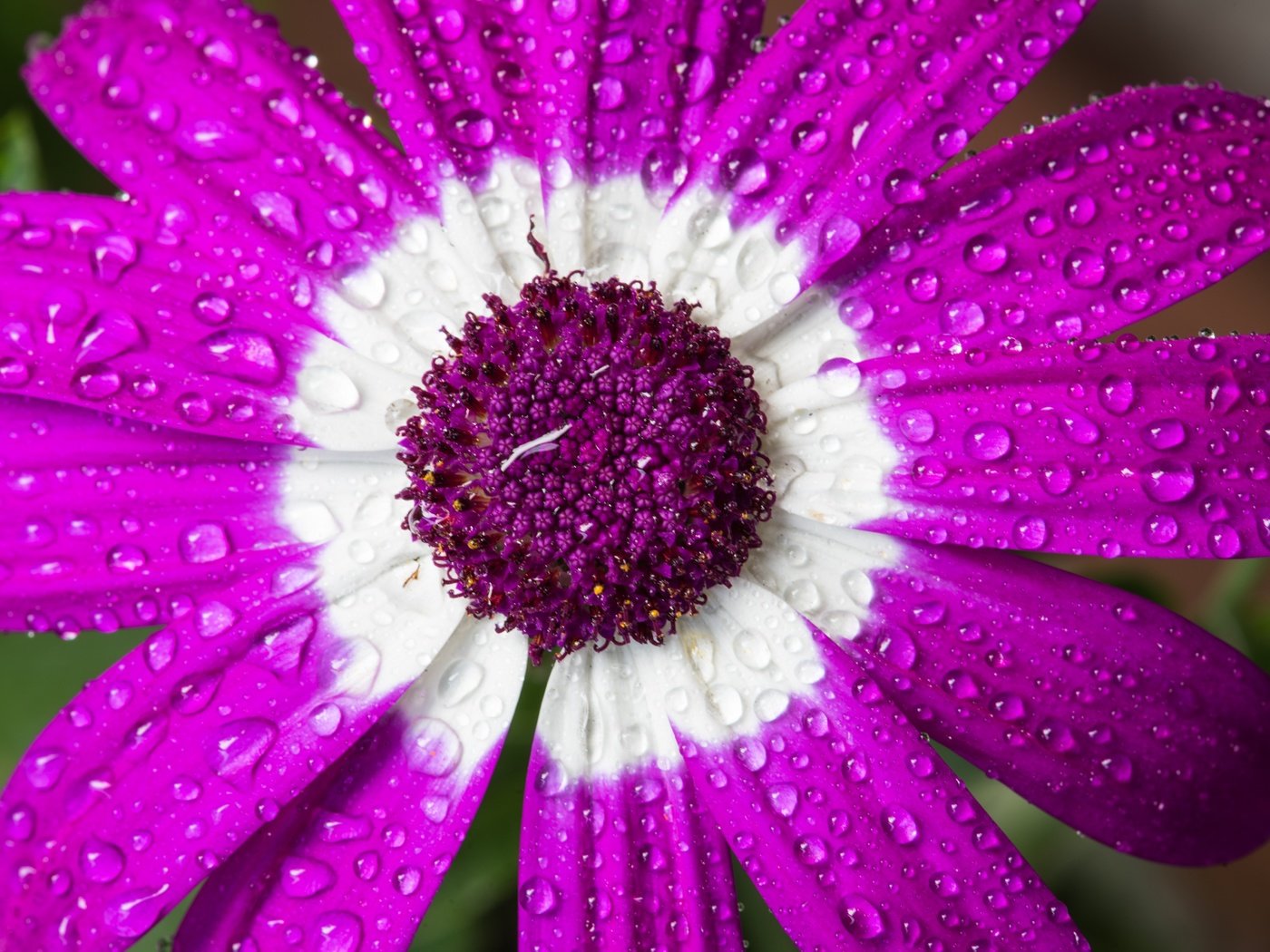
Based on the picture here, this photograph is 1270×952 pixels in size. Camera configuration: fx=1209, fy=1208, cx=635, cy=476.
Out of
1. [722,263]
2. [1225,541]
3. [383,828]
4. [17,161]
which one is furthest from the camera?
[17,161]

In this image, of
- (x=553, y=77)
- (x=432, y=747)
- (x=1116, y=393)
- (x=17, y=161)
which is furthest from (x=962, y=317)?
(x=17, y=161)

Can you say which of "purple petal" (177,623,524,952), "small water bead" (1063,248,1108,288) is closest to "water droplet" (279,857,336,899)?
"purple petal" (177,623,524,952)

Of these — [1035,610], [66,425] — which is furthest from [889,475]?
[66,425]

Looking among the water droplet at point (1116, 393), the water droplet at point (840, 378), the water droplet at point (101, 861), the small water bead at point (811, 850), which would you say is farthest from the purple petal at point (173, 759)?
the water droplet at point (1116, 393)

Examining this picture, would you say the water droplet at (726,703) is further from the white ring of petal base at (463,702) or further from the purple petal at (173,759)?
the purple petal at (173,759)

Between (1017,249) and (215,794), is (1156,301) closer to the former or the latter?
(1017,249)

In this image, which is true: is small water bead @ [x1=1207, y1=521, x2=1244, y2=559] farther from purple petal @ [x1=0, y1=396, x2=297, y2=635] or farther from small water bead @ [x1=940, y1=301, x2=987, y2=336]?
purple petal @ [x1=0, y1=396, x2=297, y2=635]

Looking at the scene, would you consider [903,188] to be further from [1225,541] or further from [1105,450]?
[1225,541]
